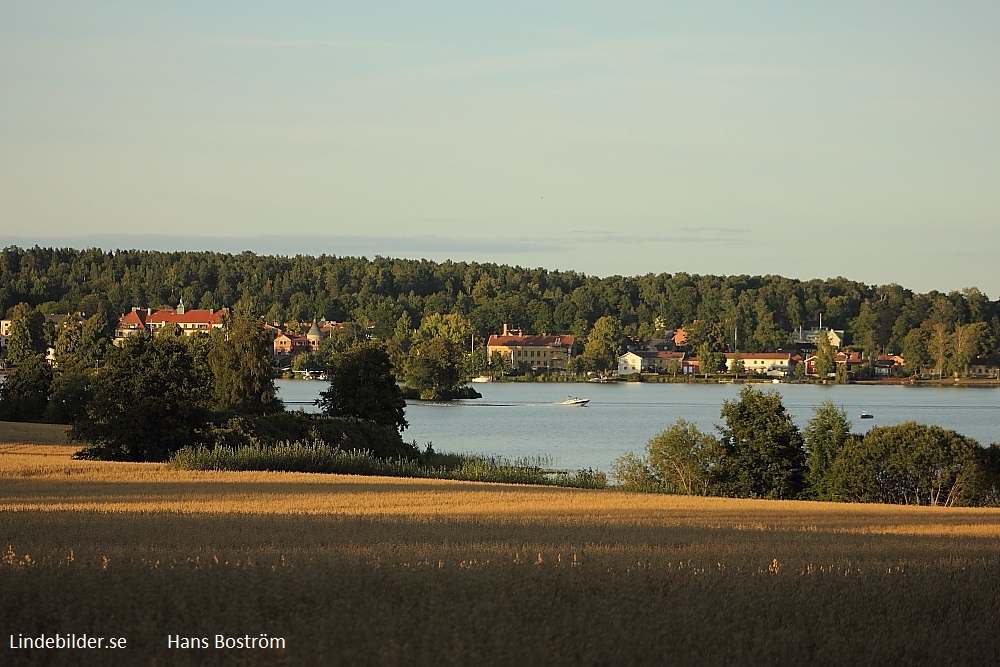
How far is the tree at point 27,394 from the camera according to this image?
74.1 meters

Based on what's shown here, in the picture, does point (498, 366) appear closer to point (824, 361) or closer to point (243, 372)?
point (824, 361)

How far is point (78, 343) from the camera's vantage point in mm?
128500

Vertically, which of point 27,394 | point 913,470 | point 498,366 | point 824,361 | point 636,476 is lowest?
point 498,366

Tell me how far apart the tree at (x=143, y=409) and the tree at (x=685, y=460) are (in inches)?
689

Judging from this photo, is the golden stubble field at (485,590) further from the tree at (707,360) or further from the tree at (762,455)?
the tree at (707,360)

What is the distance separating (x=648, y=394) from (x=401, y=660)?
5834 inches

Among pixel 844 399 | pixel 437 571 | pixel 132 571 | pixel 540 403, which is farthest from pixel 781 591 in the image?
pixel 844 399

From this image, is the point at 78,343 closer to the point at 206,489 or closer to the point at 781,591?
the point at 206,489

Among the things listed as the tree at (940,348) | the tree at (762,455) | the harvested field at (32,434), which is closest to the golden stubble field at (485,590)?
the tree at (762,455)

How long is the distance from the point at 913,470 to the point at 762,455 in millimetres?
5425

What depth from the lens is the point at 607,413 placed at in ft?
360

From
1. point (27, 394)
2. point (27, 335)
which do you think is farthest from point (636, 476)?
point (27, 335)

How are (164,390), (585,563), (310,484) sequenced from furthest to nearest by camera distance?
(164,390), (310,484), (585,563)

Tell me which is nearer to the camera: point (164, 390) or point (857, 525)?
point (857, 525)
